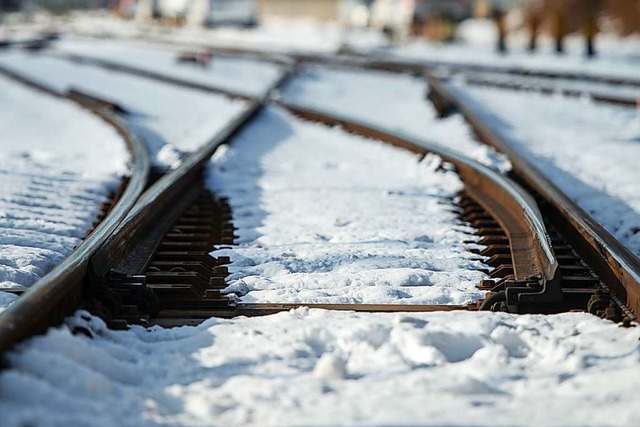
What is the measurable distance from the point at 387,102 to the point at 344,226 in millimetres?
10423

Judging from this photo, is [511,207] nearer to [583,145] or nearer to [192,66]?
[583,145]

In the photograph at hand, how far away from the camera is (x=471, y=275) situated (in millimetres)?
4938

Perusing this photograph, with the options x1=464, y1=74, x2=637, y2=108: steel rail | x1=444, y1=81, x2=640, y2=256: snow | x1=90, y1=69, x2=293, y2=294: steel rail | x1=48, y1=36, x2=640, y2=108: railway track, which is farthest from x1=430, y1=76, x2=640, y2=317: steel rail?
x1=48, y1=36, x2=640, y2=108: railway track

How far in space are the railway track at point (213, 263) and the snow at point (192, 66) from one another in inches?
372

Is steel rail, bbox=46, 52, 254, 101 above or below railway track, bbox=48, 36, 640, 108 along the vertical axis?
below

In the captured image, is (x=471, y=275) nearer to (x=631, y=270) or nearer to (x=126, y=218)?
(x=631, y=270)

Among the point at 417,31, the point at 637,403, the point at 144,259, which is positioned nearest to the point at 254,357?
the point at 637,403

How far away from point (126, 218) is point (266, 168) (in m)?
3.58

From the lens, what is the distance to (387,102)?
16406 mm

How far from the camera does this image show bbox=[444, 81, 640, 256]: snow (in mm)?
6925

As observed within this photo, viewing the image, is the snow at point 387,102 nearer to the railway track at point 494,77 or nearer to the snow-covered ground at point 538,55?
the railway track at point 494,77

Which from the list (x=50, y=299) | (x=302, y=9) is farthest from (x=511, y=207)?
(x=302, y=9)

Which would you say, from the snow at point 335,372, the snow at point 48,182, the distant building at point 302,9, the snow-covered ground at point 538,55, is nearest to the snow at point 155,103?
the snow at point 48,182

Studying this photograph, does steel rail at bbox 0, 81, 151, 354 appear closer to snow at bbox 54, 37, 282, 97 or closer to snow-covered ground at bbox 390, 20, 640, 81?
snow at bbox 54, 37, 282, 97
